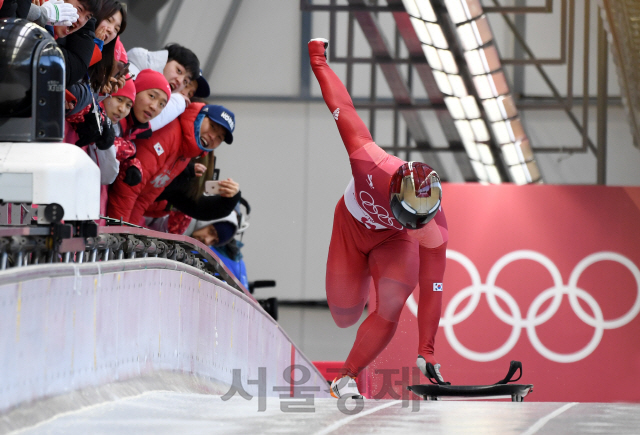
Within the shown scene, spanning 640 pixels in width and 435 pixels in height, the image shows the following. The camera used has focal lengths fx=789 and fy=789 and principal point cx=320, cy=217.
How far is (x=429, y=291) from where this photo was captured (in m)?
4.91

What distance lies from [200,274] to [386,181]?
1.17 m

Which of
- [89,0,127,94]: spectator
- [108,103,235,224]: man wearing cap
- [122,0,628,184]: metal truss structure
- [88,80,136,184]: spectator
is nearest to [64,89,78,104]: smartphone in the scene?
[89,0,127,94]: spectator

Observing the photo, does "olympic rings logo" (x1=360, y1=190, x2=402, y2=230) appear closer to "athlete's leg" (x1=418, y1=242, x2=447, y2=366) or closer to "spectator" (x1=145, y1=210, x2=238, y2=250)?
"athlete's leg" (x1=418, y1=242, x2=447, y2=366)

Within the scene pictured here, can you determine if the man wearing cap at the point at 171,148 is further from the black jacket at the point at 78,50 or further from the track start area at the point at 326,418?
the track start area at the point at 326,418

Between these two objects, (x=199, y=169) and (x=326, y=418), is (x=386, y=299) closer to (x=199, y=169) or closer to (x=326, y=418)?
(x=199, y=169)

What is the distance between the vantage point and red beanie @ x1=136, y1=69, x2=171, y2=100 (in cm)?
510

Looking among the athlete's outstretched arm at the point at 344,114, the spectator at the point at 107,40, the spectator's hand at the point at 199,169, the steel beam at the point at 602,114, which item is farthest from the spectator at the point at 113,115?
the steel beam at the point at 602,114

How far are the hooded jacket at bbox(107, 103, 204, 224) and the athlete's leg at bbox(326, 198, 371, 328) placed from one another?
121 centimetres

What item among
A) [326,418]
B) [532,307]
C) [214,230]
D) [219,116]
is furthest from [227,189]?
[326,418]

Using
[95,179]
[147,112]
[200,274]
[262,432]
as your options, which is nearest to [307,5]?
[147,112]

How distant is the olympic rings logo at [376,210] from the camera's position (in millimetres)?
4668

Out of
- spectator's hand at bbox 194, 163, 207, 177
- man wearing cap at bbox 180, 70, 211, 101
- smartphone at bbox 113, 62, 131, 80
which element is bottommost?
spectator's hand at bbox 194, 163, 207, 177

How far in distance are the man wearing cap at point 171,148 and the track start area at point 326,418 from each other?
251cm

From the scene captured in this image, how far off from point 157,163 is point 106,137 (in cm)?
84
